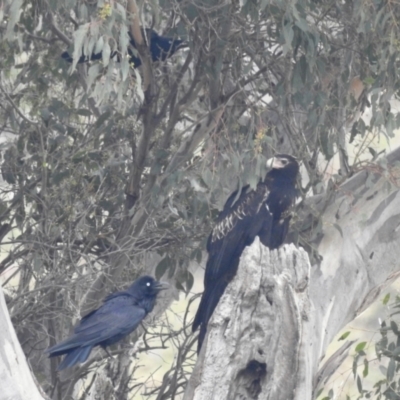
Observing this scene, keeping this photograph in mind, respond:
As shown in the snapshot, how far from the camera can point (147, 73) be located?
4820 millimetres

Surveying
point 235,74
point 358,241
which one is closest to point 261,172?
point 235,74

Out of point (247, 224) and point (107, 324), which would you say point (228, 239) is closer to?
point (247, 224)

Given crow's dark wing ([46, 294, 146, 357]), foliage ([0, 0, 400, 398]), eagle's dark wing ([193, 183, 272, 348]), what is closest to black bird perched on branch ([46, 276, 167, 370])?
crow's dark wing ([46, 294, 146, 357])

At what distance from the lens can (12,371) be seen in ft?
10.9

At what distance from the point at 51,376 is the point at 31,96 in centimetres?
161

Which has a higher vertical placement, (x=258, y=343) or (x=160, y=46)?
(x=160, y=46)

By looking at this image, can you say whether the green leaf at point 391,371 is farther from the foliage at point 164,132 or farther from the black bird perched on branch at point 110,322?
the black bird perched on branch at point 110,322

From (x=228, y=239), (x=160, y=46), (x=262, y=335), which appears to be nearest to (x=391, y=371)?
(x=228, y=239)

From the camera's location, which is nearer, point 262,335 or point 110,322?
point 262,335

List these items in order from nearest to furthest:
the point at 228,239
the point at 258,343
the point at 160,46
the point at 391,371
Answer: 1. the point at 258,343
2. the point at 391,371
3. the point at 160,46
4. the point at 228,239

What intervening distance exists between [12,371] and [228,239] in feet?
7.19

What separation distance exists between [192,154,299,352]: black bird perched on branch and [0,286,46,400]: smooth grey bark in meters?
1.92

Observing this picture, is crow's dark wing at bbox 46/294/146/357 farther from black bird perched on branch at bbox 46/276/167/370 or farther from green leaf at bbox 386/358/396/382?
green leaf at bbox 386/358/396/382

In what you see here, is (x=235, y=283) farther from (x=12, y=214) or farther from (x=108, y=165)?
(x=12, y=214)
